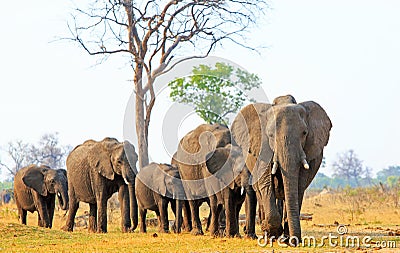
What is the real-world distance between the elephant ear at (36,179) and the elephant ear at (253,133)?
13.0 metres

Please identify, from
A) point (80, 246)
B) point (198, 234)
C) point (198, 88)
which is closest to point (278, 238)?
point (80, 246)

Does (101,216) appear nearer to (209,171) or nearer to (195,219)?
(195,219)

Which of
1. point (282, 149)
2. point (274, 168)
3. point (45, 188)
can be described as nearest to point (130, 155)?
point (45, 188)

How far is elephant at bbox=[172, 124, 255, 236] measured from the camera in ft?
60.0

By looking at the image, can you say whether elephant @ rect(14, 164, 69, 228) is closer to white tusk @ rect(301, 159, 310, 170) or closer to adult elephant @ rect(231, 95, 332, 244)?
adult elephant @ rect(231, 95, 332, 244)

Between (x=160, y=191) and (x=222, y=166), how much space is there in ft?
16.4

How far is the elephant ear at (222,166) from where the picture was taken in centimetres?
1827

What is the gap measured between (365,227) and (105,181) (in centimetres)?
854

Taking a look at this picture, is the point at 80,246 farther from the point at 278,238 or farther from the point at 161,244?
the point at 278,238

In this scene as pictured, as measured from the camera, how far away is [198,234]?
2053cm

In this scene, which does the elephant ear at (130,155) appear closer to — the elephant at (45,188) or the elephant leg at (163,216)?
the elephant leg at (163,216)

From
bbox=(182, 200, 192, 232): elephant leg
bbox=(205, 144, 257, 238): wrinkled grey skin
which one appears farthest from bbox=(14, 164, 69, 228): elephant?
bbox=(205, 144, 257, 238): wrinkled grey skin

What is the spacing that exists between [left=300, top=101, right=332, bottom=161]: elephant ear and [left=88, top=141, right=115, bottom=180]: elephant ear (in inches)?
405

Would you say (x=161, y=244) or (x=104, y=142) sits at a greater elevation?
(x=104, y=142)
